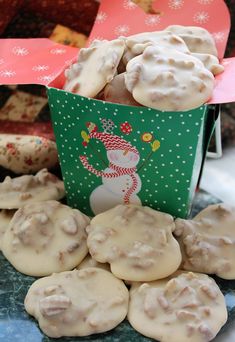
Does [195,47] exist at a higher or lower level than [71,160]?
higher

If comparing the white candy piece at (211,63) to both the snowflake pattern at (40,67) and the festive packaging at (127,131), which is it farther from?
the snowflake pattern at (40,67)

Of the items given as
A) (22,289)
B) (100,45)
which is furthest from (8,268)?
(100,45)

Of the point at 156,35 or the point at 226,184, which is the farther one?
the point at 226,184

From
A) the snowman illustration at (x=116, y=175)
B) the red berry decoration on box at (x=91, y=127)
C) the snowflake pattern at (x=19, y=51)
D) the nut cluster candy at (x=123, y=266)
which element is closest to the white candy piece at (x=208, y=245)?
the nut cluster candy at (x=123, y=266)

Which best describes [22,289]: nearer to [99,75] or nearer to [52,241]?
[52,241]

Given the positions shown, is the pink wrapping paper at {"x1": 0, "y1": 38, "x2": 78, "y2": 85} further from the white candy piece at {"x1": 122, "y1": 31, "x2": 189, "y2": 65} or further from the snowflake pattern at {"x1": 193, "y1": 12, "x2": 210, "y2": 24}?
the snowflake pattern at {"x1": 193, "y1": 12, "x2": 210, "y2": 24}

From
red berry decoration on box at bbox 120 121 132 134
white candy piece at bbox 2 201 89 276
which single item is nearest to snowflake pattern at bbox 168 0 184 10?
red berry decoration on box at bbox 120 121 132 134

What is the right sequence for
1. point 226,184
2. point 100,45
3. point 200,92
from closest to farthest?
point 200,92 → point 100,45 → point 226,184

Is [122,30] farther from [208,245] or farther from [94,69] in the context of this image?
[208,245]
